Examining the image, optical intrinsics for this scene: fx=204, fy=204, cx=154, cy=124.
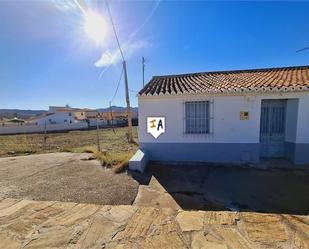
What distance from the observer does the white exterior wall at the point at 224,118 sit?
23.6 feet

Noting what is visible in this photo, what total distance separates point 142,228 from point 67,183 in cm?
330

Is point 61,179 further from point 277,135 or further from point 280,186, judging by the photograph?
point 277,135

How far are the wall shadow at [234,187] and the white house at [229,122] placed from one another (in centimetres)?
64

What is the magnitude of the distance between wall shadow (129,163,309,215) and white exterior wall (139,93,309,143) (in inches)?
42.1

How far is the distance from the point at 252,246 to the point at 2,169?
8339mm

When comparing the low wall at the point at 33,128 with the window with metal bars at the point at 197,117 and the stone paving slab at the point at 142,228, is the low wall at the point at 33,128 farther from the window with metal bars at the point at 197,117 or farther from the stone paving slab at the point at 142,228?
the stone paving slab at the point at 142,228

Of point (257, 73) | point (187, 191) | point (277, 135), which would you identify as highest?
point (257, 73)

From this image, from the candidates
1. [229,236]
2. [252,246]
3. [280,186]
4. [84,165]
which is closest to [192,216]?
[229,236]

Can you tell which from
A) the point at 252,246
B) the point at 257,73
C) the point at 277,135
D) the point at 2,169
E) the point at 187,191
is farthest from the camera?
the point at 257,73

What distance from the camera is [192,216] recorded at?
12.8 ft

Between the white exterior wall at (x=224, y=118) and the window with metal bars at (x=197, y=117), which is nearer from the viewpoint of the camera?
the white exterior wall at (x=224, y=118)

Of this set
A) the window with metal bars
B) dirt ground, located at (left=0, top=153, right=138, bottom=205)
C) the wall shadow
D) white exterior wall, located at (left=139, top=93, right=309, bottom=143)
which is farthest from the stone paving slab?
the window with metal bars

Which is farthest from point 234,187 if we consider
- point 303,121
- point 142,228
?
point 303,121

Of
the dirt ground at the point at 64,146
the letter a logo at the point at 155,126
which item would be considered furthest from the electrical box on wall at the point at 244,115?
the dirt ground at the point at 64,146
